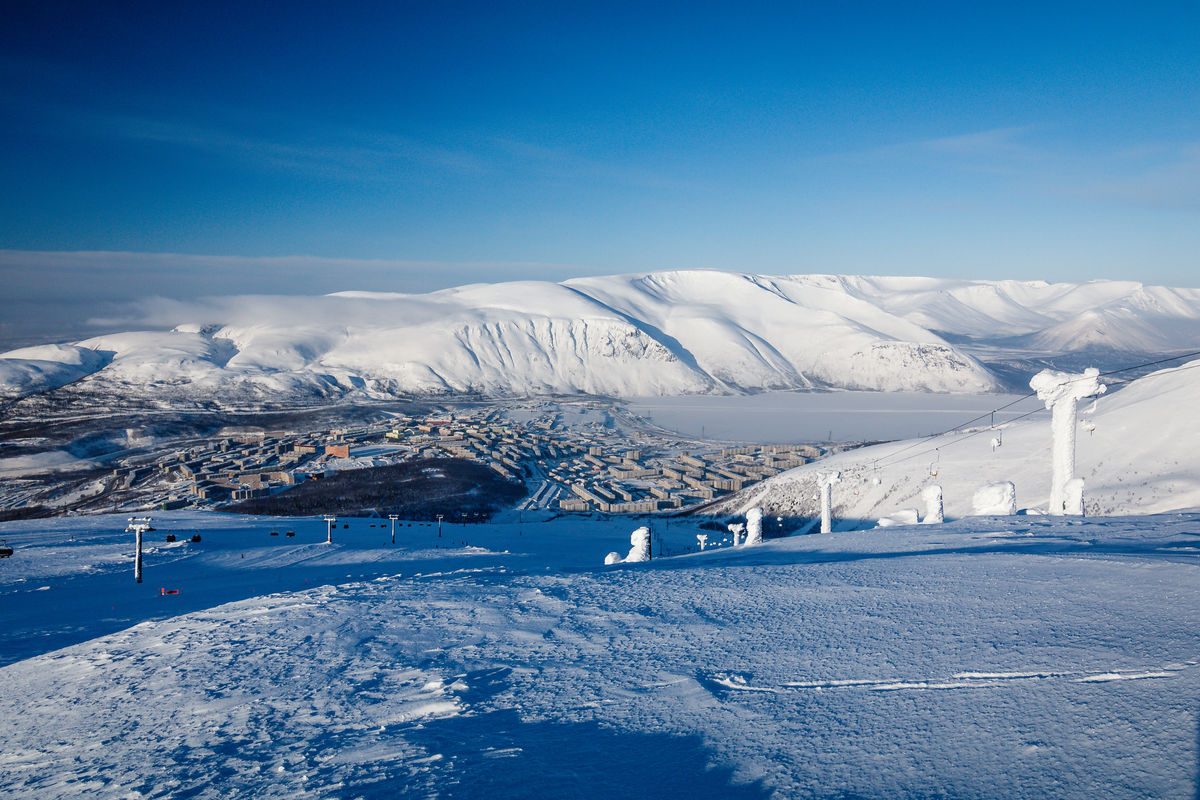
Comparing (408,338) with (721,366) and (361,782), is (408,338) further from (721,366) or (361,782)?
(361,782)

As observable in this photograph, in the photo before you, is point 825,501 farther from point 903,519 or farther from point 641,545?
point 641,545

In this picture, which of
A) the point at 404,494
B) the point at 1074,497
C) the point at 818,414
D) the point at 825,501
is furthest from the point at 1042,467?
the point at 818,414

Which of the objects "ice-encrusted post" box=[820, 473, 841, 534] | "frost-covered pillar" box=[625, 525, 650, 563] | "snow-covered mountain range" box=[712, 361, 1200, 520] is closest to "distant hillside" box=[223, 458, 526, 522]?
"snow-covered mountain range" box=[712, 361, 1200, 520]

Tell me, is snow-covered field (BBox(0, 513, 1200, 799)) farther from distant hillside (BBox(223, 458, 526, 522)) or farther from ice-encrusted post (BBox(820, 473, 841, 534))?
distant hillside (BBox(223, 458, 526, 522))

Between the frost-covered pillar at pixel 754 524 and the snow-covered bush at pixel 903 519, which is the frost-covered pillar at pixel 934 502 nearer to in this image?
the snow-covered bush at pixel 903 519

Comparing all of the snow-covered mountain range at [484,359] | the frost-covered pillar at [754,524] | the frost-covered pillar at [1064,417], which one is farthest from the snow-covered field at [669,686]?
the snow-covered mountain range at [484,359]

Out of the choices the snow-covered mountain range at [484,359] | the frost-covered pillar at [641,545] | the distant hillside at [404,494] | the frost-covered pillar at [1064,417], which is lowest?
the distant hillside at [404,494]
